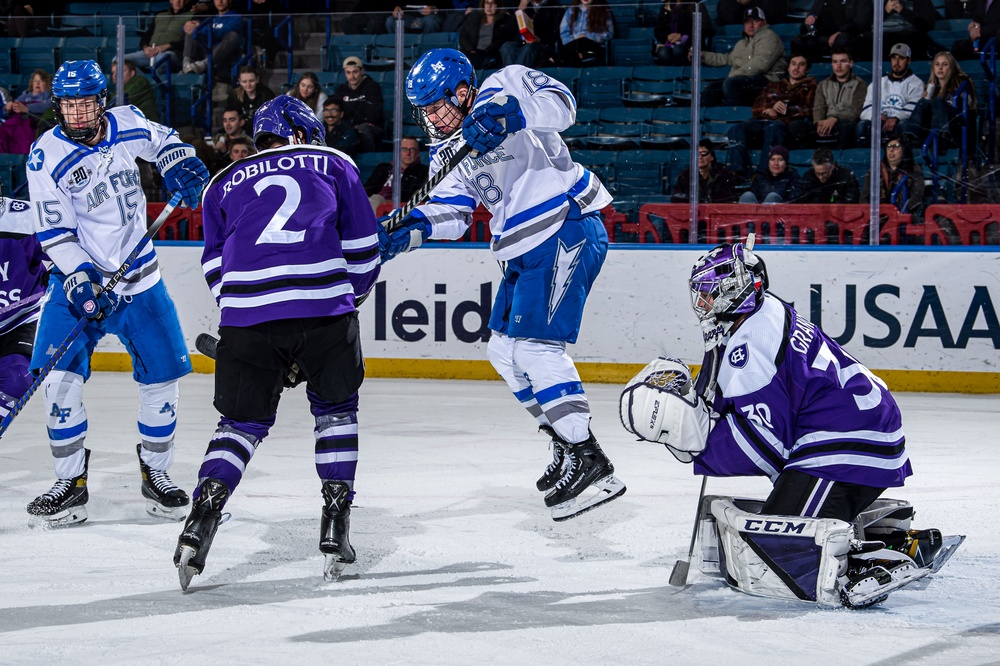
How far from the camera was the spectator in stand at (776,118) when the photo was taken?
7258mm

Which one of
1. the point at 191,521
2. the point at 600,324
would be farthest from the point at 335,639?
the point at 600,324

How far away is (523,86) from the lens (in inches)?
151

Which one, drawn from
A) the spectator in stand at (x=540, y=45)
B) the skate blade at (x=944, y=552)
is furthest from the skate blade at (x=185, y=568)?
the spectator in stand at (x=540, y=45)

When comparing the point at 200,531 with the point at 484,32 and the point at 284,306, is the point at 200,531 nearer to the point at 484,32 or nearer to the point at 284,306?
the point at 284,306

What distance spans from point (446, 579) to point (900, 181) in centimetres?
486

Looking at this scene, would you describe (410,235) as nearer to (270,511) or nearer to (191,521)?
(270,511)

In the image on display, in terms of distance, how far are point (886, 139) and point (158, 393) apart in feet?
15.4

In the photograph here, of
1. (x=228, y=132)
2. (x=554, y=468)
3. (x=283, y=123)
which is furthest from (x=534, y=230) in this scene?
(x=228, y=132)

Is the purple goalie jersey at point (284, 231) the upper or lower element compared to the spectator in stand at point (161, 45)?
lower

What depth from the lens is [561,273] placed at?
399cm

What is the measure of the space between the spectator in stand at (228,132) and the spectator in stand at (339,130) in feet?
1.76

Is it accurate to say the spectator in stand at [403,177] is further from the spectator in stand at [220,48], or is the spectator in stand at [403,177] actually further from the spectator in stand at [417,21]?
the spectator in stand at [220,48]

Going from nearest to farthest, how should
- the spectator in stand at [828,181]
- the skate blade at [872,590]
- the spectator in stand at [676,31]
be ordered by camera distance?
1. the skate blade at [872,590]
2. the spectator in stand at [828,181]
3. the spectator in stand at [676,31]

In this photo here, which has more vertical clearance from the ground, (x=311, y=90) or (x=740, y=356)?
(x=311, y=90)
